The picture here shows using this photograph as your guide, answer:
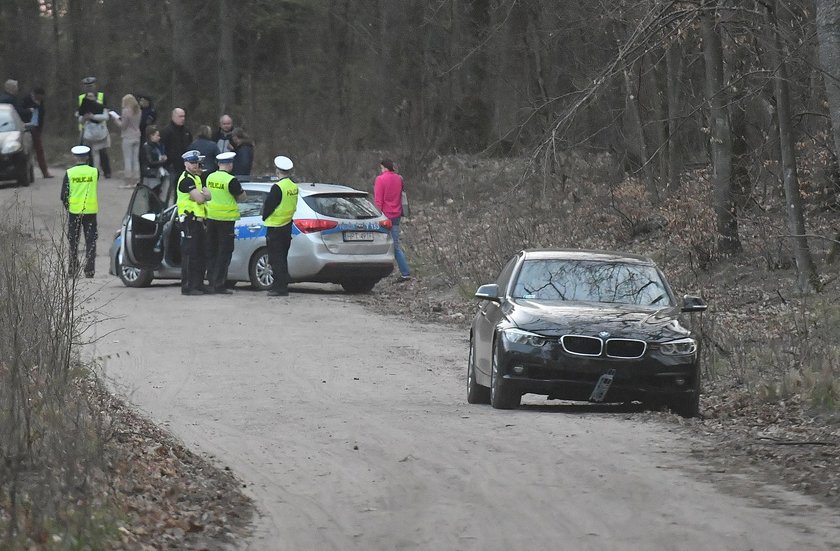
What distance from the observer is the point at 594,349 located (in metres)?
Result: 12.7

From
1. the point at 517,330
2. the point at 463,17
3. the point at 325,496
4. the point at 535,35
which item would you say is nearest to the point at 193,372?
the point at 517,330

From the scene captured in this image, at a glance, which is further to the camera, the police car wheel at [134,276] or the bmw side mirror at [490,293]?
the police car wheel at [134,276]

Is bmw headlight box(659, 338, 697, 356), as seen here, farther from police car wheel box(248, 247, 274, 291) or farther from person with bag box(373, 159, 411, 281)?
person with bag box(373, 159, 411, 281)

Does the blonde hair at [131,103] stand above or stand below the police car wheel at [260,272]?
above

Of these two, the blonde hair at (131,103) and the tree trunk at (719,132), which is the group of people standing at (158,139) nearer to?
the blonde hair at (131,103)

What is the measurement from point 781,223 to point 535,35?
1020 cm

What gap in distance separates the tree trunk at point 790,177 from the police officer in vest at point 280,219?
6960 mm

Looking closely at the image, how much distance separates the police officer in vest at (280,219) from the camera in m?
23.2

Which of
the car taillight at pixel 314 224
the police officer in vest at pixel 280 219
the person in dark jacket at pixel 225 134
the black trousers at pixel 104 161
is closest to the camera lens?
the police officer in vest at pixel 280 219

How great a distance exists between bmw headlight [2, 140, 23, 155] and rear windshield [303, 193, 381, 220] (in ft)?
45.0

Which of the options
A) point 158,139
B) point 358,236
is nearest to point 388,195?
point 358,236

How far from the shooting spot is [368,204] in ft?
81.1

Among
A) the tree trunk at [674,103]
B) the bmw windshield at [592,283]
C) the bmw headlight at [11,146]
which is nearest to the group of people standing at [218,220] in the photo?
the tree trunk at [674,103]

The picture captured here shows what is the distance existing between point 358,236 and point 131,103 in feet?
40.3
